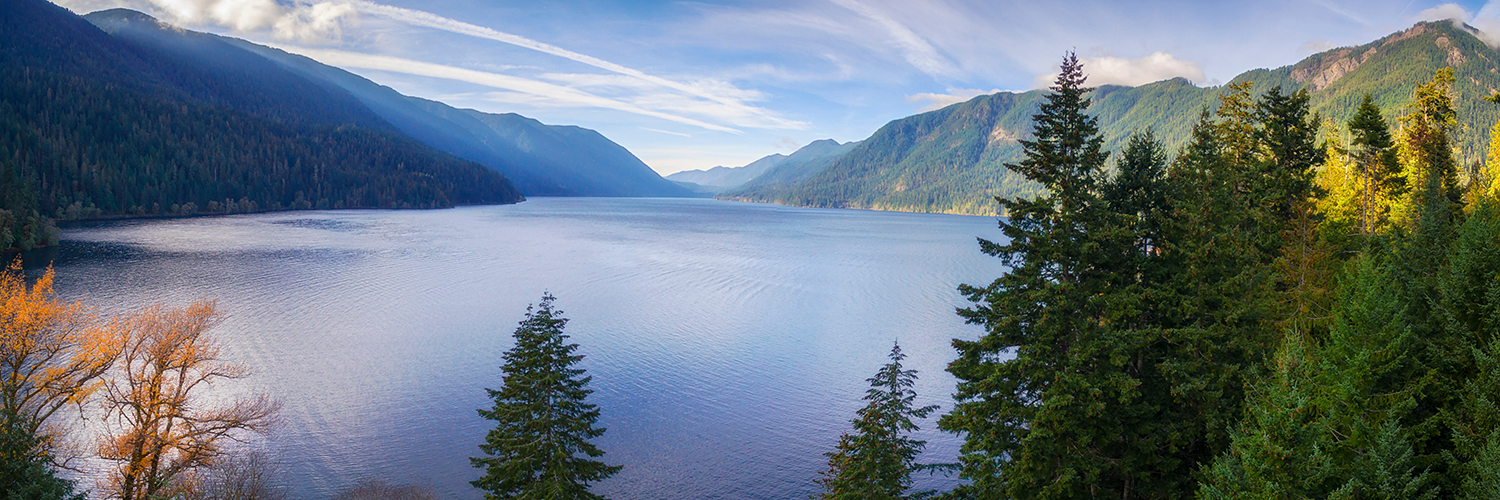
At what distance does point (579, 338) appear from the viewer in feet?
159

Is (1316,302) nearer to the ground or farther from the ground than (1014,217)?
nearer to the ground

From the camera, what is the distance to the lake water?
1150 inches

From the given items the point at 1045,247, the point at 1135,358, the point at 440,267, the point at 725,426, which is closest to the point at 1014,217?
the point at 1045,247

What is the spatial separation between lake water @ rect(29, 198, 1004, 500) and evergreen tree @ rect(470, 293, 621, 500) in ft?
27.9

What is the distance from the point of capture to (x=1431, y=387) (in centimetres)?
1612

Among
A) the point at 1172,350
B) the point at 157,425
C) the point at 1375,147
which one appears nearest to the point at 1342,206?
the point at 1375,147

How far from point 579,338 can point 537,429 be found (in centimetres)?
3104

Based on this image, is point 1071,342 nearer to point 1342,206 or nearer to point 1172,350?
point 1172,350

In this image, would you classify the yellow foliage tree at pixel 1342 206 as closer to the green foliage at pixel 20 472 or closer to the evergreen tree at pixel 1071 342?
the evergreen tree at pixel 1071 342

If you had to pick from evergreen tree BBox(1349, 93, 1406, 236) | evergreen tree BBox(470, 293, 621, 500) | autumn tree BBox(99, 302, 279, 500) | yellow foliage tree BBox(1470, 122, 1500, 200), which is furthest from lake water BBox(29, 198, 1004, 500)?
yellow foliage tree BBox(1470, 122, 1500, 200)

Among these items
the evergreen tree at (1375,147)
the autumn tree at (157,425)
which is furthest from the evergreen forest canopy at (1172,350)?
the autumn tree at (157,425)

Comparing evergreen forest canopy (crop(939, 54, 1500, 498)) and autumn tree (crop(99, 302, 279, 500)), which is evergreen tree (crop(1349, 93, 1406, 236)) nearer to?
evergreen forest canopy (crop(939, 54, 1500, 498))

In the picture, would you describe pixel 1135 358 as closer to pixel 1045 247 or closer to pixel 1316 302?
pixel 1045 247

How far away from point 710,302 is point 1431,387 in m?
52.1
